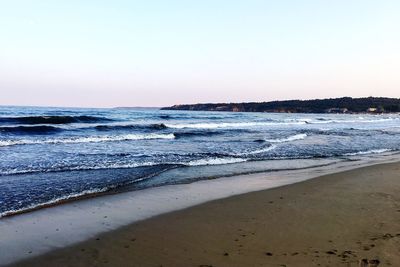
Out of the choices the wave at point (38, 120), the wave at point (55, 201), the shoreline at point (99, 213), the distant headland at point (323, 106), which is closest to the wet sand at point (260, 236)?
the shoreline at point (99, 213)

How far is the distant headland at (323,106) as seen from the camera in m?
130

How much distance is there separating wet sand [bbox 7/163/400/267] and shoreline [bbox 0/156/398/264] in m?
0.30

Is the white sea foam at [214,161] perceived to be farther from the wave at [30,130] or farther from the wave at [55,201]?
the wave at [30,130]

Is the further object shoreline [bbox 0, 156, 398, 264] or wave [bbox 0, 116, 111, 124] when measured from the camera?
wave [bbox 0, 116, 111, 124]

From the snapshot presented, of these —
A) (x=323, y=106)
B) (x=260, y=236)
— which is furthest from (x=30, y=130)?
(x=323, y=106)

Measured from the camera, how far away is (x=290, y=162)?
50.2 ft

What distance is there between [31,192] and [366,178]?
8564mm

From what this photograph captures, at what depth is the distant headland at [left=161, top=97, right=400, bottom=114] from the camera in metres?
130

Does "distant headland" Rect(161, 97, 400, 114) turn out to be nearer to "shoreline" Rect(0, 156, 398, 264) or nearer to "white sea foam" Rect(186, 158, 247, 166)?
"white sea foam" Rect(186, 158, 247, 166)

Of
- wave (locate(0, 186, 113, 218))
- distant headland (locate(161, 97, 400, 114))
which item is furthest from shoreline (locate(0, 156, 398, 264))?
distant headland (locate(161, 97, 400, 114))

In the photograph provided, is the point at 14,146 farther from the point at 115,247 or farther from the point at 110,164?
the point at 115,247

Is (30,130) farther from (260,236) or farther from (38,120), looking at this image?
(260,236)

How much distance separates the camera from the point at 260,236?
19.9ft

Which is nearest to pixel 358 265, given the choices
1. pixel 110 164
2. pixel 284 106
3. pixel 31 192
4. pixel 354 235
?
pixel 354 235
